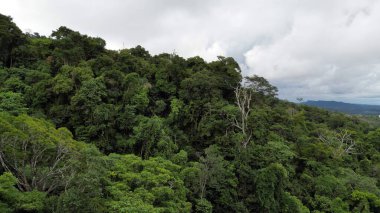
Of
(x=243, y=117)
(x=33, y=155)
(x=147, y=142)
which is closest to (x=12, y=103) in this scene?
(x=33, y=155)

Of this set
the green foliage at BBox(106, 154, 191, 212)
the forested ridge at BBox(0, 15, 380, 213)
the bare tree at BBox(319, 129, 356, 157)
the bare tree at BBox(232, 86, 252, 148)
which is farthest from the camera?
the bare tree at BBox(319, 129, 356, 157)

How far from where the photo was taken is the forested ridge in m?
14.2

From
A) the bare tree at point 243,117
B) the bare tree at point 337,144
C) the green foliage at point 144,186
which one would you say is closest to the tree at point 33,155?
the green foliage at point 144,186

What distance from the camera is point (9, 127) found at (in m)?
14.5

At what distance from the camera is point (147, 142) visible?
2164 centimetres

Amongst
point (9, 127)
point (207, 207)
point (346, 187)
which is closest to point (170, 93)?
point (207, 207)

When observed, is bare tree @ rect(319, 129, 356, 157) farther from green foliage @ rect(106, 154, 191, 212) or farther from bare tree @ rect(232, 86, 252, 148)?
green foliage @ rect(106, 154, 191, 212)

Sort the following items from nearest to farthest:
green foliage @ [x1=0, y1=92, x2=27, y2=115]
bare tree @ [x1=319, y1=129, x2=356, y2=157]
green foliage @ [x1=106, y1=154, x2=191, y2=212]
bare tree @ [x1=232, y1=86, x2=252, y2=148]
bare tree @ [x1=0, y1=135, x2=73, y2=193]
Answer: green foliage @ [x1=106, y1=154, x2=191, y2=212] → bare tree @ [x1=0, y1=135, x2=73, y2=193] → green foliage @ [x1=0, y1=92, x2=27, y2=115] → bare tree @ [x1=232, y1=86, x2=252, y2=148] → bare tree @ [x1=319, y1=129, x2=356, y2=157]

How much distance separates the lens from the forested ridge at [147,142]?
46.6 ft

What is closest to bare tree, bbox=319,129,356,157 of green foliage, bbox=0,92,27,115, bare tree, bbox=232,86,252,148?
bare tree, bbox=232,86,252,148

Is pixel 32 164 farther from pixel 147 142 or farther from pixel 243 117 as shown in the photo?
pixel 243 117

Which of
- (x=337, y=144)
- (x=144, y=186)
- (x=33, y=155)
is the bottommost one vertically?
(x=337, y=144)

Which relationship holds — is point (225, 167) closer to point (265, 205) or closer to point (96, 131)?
point (265, 205)

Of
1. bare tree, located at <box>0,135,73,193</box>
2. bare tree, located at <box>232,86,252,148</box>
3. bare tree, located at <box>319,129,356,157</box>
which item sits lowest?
bare tree, located at <box>319,129,356,157</box>
